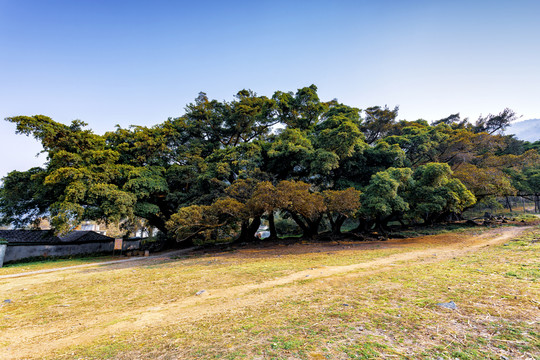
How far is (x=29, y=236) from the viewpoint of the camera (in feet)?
54.9

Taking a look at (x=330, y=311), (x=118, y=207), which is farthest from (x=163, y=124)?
(x=330, y=311)

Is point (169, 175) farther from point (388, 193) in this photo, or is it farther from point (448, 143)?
point (448, 143)

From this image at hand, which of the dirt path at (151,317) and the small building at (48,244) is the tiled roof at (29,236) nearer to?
the small building at (48,244)

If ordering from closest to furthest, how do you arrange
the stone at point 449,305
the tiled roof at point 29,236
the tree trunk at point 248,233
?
1. the stone at point 449,305
2. the tiled roof at point 29,236
3. the tree trunk at point 248,233

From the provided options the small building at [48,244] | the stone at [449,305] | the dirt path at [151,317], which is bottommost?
the dirt path at [151,317]

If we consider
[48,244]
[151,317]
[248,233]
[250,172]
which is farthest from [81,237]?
[151,317]

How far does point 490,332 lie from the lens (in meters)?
2.60

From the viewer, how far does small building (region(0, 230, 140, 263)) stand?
15133 mm

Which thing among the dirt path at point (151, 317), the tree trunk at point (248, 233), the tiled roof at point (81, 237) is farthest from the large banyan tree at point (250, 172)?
the dirt path at point (151, 317)

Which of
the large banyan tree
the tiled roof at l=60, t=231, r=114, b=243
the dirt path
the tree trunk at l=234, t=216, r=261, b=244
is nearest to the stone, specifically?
the dirt path

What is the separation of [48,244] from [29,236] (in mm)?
1545

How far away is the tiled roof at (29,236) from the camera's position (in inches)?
622

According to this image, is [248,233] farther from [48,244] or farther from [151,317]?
[151,317]

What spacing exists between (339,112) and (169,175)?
1477 centimetres
